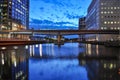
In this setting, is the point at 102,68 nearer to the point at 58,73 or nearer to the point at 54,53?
the point at 58,73

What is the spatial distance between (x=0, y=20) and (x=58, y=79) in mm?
179534

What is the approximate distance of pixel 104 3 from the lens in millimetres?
198750

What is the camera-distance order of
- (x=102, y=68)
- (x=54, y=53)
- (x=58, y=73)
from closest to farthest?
(x=58, y=73), (x=102, y=68), (x=54, y=53)

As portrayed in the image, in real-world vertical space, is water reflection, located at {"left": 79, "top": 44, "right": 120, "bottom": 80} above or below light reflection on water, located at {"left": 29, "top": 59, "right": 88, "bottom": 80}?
above

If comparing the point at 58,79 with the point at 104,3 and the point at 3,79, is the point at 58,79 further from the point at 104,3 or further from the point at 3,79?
the point at 104,3

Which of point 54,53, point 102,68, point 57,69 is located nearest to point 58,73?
point 57,69

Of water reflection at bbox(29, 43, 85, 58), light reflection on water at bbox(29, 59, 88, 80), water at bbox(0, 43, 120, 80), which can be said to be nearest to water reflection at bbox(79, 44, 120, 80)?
water at bbox(0, 43, 120, 80)

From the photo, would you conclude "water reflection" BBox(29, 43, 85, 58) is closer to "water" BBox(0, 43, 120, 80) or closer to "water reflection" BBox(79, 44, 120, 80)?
"water" BBox(0, 43, 120, 80)

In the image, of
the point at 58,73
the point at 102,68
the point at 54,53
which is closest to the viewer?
the point at 58,73

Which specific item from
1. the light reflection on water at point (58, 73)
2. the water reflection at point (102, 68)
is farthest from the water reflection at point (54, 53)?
A: the light reflection on water at point (58, 73)

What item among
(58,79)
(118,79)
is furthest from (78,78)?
(118,79)

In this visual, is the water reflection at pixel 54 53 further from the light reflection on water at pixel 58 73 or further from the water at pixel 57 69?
the light reflection on water at pixel 58 73

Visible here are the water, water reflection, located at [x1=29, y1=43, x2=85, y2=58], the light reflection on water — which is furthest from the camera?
water reflection, located at [x1=29, y1=43, x2=85, y2=58]

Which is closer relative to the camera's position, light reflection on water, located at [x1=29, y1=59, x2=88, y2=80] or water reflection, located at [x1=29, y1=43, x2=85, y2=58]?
light reflection on water, located at [x1=29, y1=59, x2=88, y2=80]
